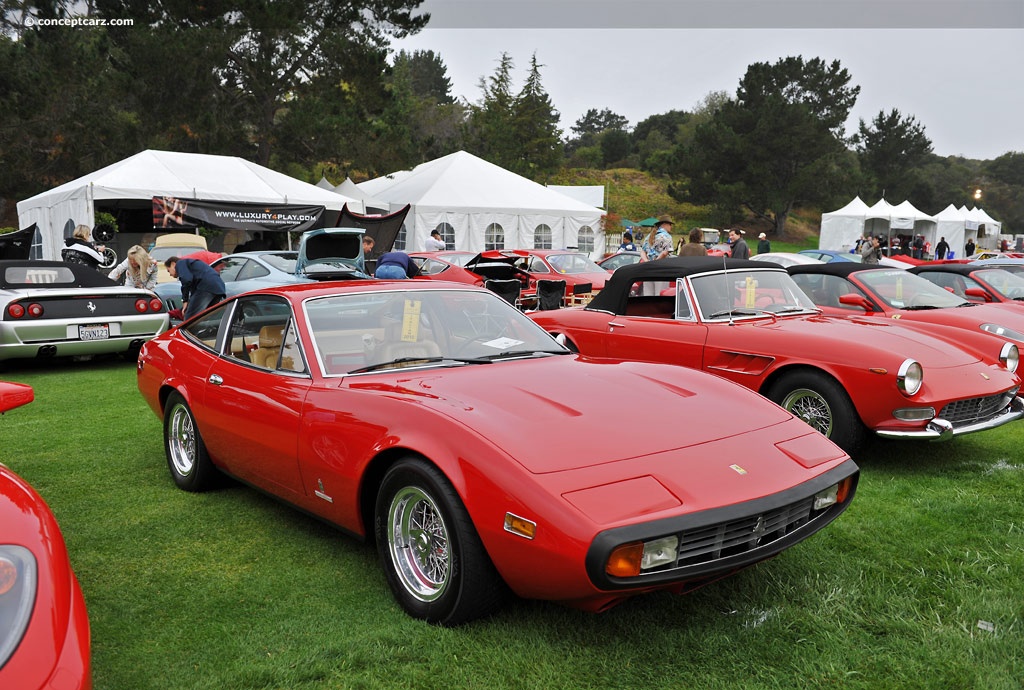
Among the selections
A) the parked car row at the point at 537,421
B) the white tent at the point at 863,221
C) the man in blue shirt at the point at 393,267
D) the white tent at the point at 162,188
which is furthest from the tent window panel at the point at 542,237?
the white tent at the point at 863,221

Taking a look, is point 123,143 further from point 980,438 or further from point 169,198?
point 980,438

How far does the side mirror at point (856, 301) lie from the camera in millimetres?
7195

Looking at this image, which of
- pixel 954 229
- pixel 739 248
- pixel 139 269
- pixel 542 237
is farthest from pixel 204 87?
pixel 954 229

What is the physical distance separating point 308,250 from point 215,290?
8.84 ft

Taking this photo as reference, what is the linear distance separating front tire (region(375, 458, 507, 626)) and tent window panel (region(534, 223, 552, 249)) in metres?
23.2

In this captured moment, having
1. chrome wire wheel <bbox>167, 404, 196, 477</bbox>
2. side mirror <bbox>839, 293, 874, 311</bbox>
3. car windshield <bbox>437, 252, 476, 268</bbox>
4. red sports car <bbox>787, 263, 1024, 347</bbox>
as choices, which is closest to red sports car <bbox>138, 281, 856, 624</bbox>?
chrome wire wheel <bbox>167, 404, 196, 477</bbox>

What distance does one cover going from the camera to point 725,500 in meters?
2.59

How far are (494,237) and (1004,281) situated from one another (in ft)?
57.0

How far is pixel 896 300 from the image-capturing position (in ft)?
24.0

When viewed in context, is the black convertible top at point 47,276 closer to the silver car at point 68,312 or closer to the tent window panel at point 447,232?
the silver car at point 68,312

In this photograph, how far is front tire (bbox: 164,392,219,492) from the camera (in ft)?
14.7

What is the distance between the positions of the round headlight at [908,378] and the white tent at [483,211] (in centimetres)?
2042

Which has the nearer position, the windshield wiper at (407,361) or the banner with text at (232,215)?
the windshield wiper at (407,361)

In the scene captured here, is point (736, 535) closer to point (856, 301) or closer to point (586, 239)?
point (856, 301)
